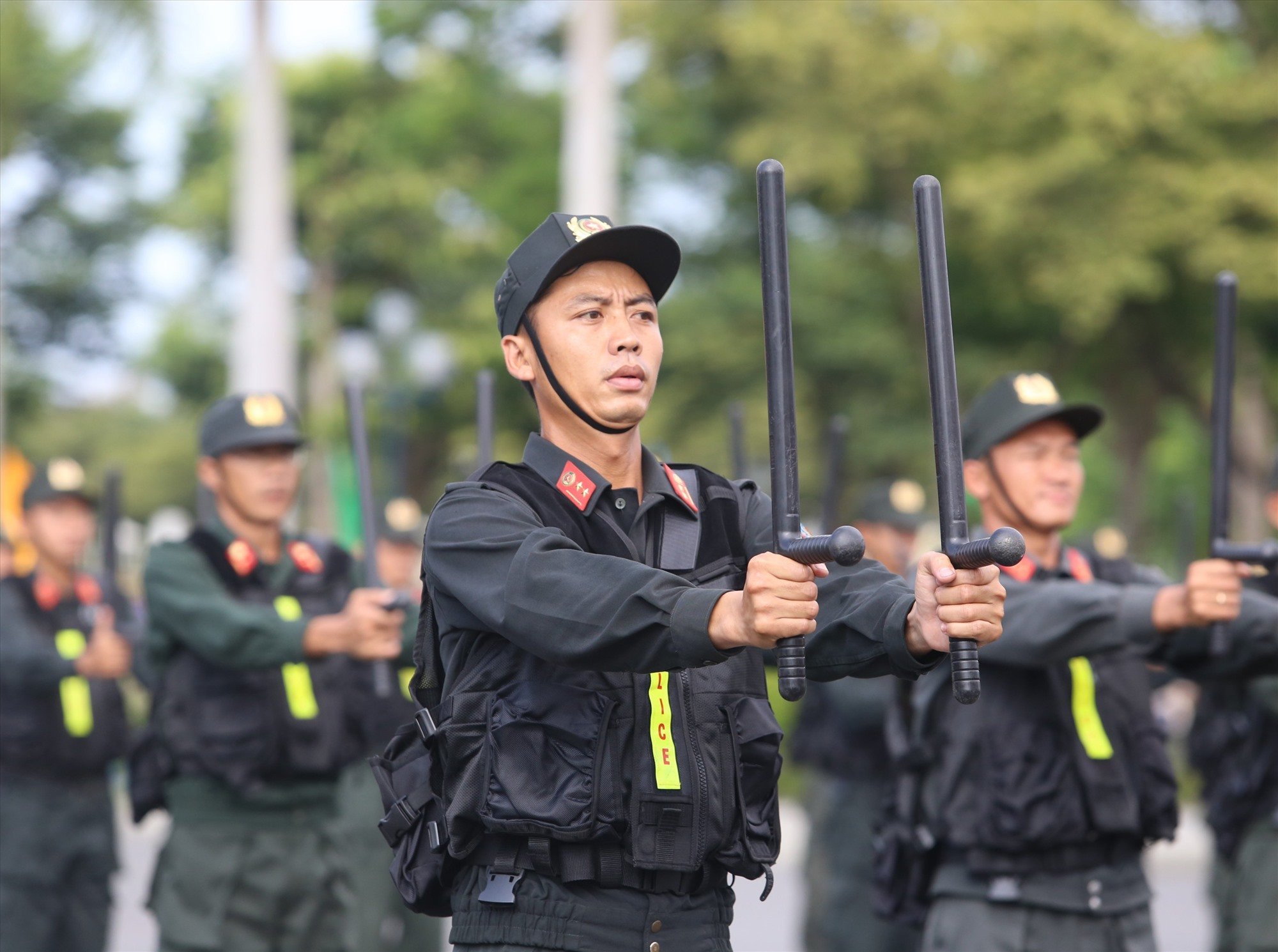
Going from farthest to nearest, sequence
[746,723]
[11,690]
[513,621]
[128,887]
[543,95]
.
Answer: [543,95]
[128,887]
[11,690]
[746,723]
[513,621]

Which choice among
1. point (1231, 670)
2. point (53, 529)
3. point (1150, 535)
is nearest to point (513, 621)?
point (1231, 670)

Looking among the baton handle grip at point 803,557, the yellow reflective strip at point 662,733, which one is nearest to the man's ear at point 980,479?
the yellow reflective strip at point 662,733

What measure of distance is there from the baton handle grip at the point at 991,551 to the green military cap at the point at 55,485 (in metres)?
6.50

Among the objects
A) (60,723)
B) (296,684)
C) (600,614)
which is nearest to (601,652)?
(600,614)

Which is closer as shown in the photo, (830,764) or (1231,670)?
(1231,670)

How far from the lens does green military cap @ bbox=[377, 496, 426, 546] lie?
11570mm

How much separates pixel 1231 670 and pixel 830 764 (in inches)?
155

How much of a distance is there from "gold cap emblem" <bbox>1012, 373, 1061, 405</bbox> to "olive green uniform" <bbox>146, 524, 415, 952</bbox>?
2675 mm

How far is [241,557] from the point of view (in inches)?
267

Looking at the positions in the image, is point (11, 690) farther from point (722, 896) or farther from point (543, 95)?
point (543, 95)

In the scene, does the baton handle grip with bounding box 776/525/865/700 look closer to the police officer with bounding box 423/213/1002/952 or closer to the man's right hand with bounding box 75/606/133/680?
the police officer with bounding box 423/213/1002/952

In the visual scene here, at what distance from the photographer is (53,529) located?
28.5 feet

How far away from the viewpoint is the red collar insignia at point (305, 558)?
695 centimetres

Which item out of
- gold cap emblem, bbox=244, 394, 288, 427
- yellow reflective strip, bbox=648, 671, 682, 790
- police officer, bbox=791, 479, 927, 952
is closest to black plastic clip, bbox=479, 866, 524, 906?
yellow reflective strip, bbox=648, 671, 682, 790
